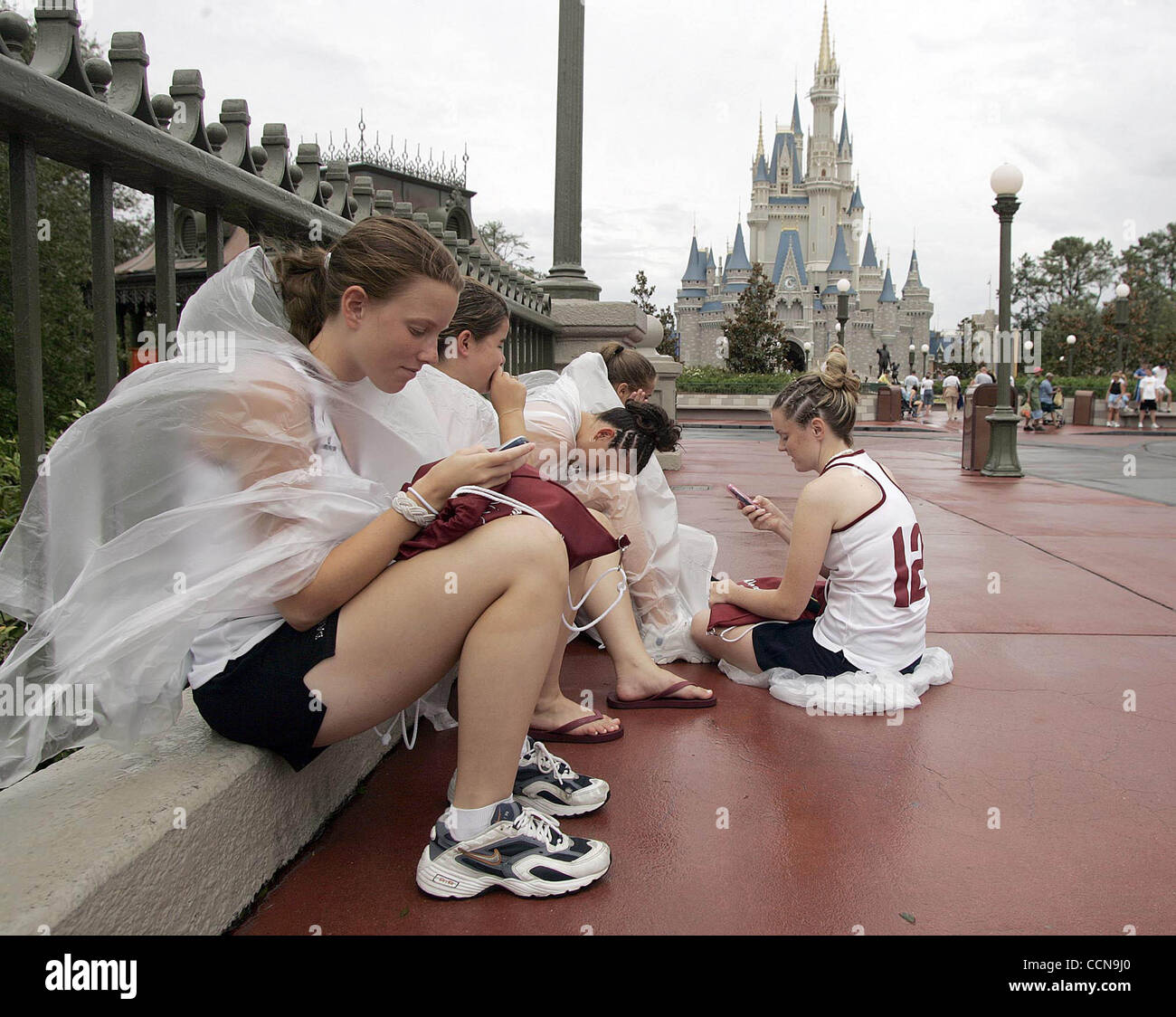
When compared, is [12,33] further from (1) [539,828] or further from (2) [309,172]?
(1) [539,828]

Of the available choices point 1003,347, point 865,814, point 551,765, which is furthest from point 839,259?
point 551,765

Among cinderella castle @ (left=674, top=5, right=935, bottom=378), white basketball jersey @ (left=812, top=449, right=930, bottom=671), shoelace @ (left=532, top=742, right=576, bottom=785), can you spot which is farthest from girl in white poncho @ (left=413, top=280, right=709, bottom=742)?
cinderella castle @ (left=674, top=5, right=935, bottom=378)

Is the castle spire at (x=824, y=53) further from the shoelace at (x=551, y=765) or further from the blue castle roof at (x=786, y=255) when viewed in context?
the shoelace at (x=551, y=765)

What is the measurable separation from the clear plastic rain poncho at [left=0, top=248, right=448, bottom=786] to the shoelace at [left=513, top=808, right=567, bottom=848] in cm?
65

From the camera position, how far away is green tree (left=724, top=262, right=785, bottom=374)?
44.8 meters

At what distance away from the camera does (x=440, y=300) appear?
202 cm

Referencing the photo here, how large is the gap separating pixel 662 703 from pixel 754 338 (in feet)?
142

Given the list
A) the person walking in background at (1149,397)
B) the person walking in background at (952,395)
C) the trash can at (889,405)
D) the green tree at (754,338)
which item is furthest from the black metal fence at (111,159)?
the green tree at (754,338)

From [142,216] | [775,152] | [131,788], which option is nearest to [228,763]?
[131,788]

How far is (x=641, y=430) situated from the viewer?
344 cm

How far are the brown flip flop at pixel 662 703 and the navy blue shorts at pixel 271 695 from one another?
51.4 inches

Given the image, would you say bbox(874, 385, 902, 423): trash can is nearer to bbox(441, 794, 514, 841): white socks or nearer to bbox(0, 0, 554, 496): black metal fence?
bbox(0, 0, 554, 496): black metal fence

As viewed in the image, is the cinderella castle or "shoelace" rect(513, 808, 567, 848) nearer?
"shoelace" rect(513, 808, 567, 848)

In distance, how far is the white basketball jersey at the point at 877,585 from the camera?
9.83 feet
